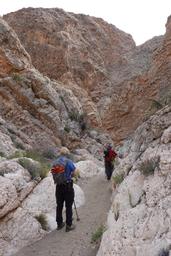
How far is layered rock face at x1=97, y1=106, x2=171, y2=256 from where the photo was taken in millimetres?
7512

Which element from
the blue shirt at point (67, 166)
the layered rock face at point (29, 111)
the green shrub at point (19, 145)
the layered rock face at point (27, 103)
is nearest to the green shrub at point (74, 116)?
the layered rock face at point (29, 111)

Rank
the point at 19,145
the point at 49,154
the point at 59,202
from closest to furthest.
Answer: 1. the point at 59,202
2. the point at 19,145
3. the point at 49,154

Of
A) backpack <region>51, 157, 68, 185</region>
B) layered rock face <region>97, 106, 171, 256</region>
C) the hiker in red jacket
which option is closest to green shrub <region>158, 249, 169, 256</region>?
layered rock face <region>97, 106, 171, 256</region>

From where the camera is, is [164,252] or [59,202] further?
[59,202]

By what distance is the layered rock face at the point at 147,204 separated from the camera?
751cm

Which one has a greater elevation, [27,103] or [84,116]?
[84,116]

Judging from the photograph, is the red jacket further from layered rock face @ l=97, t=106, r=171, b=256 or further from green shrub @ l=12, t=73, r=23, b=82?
green shrub @ l=12, t=73, r=23, b=82

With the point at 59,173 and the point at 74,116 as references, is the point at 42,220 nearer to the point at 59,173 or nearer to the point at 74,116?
the point at 59,173

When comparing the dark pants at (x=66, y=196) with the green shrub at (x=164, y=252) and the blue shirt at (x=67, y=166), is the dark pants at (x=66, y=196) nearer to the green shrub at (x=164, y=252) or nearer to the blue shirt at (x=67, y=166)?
the blue shirt at (x=67, y=166)

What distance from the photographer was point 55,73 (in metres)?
61.4

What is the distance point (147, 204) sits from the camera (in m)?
8.39

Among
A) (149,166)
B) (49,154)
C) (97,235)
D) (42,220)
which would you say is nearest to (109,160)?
(42,220)

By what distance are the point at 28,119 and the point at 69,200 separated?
20.6 metres

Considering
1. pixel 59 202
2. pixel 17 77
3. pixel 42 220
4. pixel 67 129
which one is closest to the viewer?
pixel 59 202
